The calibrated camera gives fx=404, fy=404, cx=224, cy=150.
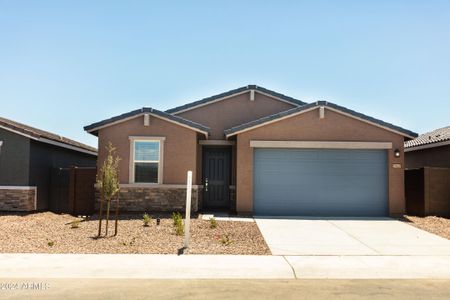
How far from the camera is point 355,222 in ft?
42.2

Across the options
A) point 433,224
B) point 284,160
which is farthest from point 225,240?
point 433,224

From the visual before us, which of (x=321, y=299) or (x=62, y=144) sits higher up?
(x=62, y=144)

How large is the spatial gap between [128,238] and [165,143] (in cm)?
479

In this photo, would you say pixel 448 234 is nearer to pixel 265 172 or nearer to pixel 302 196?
pixel 302 196

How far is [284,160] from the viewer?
14125mm

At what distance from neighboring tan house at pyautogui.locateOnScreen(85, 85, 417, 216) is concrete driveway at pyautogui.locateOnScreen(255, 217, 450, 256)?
0.95m

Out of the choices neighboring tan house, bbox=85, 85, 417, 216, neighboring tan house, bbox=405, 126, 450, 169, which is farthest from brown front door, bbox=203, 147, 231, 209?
neighboring tan house, bbox=405, 126, 450, 169

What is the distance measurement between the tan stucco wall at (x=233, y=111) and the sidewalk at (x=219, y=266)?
355 inches

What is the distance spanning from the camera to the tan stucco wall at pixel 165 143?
45.5 ft

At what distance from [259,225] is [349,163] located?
14.4 ft

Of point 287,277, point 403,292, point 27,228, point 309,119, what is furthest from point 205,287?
point 309,119

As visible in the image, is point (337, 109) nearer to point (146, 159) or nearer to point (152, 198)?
point (146, 159)

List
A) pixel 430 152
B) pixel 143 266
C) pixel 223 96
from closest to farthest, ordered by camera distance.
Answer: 1. pixel 143 266
2. pixel 223 96
3. pixel 430 152

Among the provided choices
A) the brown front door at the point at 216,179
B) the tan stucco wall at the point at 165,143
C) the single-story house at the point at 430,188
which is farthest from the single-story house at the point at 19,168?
the single-story house at the point at 430,188
